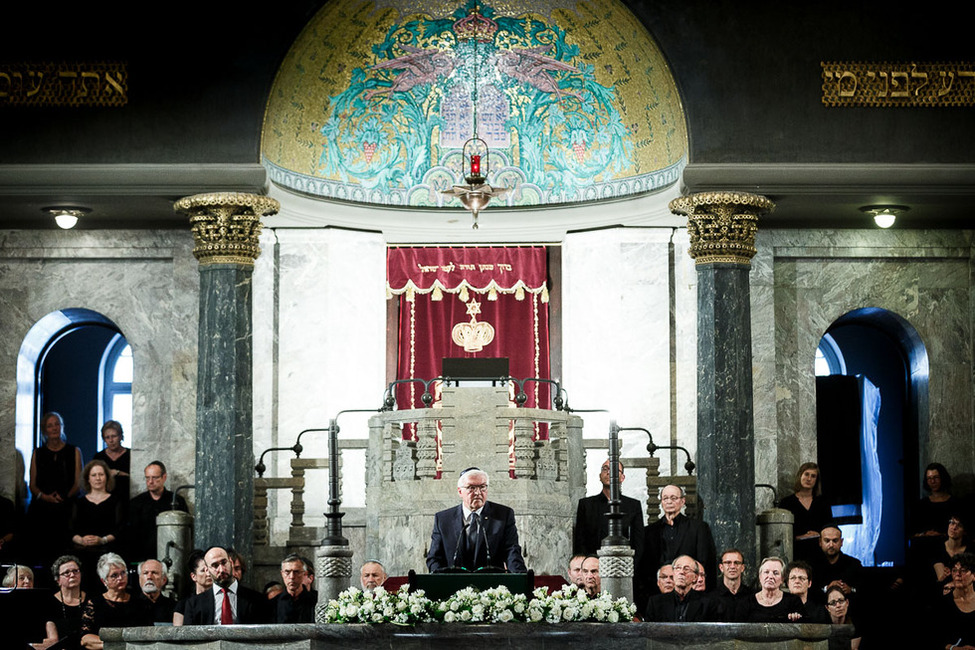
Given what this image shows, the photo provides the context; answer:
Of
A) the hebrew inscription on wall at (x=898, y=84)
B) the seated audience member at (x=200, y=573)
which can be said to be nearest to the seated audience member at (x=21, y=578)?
the seated audience member at (x=200, y=573)

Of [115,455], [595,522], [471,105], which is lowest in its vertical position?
[595,522]

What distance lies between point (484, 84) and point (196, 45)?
3.55 meters

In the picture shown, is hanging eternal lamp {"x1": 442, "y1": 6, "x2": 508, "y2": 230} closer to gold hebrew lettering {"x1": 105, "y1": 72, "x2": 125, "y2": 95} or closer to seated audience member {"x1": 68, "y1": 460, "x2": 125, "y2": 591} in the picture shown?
gold hebrew lettering {"x1": 105, "y1": 72, "x2": 125, "y2": 95}

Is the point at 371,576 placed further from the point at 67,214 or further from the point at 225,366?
the point at 67,214

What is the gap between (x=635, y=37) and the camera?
565 inches

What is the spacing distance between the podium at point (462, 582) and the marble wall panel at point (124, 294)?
7.00m

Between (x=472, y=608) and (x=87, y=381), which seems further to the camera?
(x=87, y=381)

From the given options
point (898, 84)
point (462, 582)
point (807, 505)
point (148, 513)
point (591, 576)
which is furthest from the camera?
point (807, 505)

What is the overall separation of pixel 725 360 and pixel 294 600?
4705 millimetres

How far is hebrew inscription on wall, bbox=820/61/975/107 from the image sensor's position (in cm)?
1383

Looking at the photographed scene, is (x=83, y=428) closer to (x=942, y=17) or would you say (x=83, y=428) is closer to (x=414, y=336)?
(x=414, y=336)

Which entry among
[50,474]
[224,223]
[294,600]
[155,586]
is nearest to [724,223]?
[224,223]

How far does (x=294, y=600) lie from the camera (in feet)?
35.6

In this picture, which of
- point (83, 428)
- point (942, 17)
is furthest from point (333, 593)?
point (83, 428)
